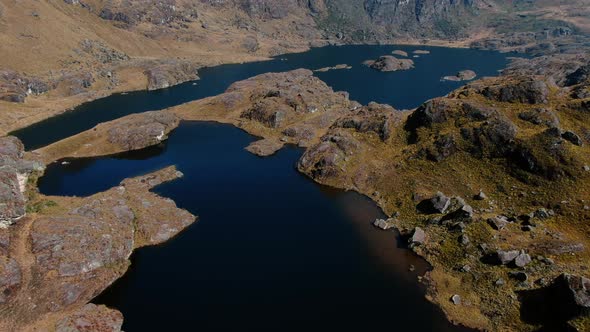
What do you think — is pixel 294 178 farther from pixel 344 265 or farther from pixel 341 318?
pixel 341 318

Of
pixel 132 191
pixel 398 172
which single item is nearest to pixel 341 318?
pixel 398 172

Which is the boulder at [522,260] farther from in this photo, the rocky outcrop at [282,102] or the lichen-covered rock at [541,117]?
the rocky outcrop at [282,102]

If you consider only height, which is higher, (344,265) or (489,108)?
(489,108)

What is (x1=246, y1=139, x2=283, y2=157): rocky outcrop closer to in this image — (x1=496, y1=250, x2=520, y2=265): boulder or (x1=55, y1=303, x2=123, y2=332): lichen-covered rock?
(x1=55, y1=303, x2=123, y2=332): lichen-covered rock

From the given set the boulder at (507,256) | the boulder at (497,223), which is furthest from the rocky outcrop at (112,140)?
the boulder at (507,256)

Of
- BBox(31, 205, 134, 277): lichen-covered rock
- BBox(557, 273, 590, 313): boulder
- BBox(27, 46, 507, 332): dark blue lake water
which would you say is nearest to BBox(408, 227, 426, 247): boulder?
BBox(27, 46, 507, 332): dark blue lake water

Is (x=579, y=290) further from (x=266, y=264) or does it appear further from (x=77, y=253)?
(x=77, y=253)

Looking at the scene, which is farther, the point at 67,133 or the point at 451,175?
the point at 67,133
